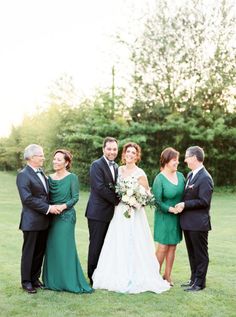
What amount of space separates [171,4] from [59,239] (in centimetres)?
2274

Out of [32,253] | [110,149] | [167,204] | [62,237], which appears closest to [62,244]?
[62,237]

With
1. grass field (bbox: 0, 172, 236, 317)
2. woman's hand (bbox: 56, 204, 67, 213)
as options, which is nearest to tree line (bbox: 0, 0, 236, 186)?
grass field (bbox: 0, 172, 236, 317)

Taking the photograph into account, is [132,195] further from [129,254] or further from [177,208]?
[129,254]

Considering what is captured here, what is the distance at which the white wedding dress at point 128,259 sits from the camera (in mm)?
6992

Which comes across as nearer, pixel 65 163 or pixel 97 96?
pixel 65 163

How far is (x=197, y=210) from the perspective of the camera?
22.9ft

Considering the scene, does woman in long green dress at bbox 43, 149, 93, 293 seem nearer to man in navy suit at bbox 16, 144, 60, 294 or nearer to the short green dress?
man in navy suit at bbox 16, 144, 60, 294

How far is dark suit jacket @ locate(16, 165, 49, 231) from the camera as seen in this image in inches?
261

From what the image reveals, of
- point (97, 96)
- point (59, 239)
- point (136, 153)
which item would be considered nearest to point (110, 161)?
point (136, 153)

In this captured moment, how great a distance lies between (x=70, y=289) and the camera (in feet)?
22.4

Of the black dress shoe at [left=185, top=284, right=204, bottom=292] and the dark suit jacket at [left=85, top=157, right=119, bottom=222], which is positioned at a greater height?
the dark suit jacket at [left=85, top=157, right=119, bottom=222]

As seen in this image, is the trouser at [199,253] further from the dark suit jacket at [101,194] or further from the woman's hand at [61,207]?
the woman's hand at [61,207]

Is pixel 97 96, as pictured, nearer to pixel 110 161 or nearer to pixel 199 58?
pixel 199 58

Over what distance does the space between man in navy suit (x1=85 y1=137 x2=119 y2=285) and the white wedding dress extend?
0.10 meters
